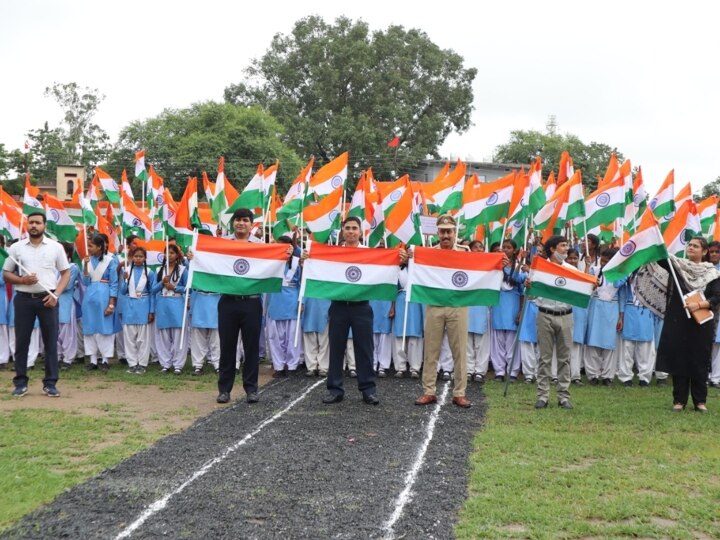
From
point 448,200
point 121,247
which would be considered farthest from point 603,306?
point 121,247

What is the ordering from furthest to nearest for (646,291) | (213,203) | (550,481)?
(213,203) → (646,291) → (550,481)

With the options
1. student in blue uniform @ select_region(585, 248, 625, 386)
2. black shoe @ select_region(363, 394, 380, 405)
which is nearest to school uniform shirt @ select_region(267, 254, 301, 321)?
black shoe @ select_region(363, 394, 380, 405)

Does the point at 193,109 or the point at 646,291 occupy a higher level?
the point at 193,109

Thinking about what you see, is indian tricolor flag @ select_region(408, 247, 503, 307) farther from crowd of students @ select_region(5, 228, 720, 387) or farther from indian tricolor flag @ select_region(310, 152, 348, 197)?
indian tricolor flag @ select_region(310, 152, 348, 197)

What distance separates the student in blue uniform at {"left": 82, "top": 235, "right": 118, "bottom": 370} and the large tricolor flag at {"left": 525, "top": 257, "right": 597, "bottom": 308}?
6.86 metres

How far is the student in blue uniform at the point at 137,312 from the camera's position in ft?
41.4

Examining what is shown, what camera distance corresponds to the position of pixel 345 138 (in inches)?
1949

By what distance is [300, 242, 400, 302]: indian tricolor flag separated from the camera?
9695 mm

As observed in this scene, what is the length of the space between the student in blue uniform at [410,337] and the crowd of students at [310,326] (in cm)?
2

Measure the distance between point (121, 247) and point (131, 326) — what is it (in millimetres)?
2970

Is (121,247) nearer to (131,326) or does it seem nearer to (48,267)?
(131,326)

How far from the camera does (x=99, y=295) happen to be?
1270cm

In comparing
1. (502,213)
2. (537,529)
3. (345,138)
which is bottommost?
(537,529)

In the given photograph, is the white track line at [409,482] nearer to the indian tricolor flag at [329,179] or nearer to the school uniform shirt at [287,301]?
the school uniform shirt at [287,301]
